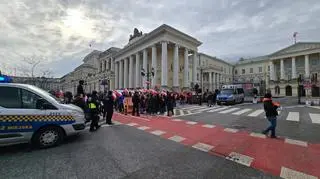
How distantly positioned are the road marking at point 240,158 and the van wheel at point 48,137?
17.6 feet

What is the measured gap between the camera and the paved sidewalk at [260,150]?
4230 millimetres

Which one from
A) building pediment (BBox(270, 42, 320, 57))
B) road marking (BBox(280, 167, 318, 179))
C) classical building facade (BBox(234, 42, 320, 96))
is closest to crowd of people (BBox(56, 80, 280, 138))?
road marking (BBox(280, 167, 318, 179))

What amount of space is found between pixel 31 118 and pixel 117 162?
3.10 meters

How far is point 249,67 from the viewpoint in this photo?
280 ft

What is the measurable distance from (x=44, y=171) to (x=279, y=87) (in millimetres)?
73222

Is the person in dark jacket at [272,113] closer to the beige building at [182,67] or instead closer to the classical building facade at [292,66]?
the beige building at [182,67]

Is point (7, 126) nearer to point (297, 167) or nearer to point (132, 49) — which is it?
point (297, 167)

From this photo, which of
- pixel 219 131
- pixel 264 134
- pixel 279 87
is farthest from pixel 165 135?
pixel 279 87

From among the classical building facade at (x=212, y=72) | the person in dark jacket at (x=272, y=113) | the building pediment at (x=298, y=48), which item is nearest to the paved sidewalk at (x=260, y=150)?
the person in dark jacket at (x=272, y=113)

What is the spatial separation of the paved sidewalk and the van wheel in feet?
12.0

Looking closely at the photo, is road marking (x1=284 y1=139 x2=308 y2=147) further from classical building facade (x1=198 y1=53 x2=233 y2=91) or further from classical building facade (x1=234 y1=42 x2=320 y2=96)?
classical building facade (x1=234 y1=42 x2=320 y2=96)

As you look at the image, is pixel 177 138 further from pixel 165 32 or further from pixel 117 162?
pixel 165 32

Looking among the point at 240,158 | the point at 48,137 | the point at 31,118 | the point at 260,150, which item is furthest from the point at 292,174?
the point at 31,118

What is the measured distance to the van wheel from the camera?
18.1 feet
